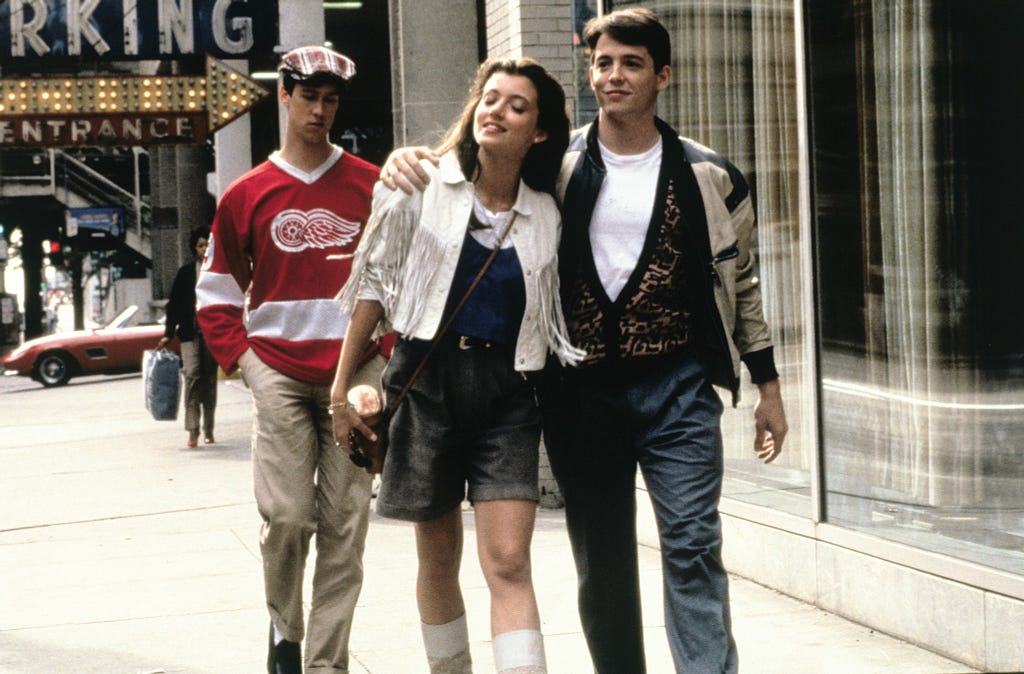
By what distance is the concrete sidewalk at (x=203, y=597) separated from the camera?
19.2 ft

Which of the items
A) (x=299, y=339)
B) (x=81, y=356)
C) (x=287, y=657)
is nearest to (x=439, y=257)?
(x=299, y=339)

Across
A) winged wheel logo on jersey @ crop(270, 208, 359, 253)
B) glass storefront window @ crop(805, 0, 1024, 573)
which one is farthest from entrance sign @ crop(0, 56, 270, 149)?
winged wheel logo on jersey @ crop(270, 208, 359, 253)

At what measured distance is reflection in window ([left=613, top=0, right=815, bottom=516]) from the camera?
6875 mm

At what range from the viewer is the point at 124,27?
16.2 meters

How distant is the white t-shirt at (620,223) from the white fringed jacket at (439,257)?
0.45 ft

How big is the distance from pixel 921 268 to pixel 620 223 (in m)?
2.11

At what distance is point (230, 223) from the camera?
5.09 m

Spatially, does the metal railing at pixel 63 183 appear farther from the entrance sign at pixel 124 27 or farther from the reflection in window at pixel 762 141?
the reflection in window at pixel 762 141

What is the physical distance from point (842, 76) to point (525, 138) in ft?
8.56

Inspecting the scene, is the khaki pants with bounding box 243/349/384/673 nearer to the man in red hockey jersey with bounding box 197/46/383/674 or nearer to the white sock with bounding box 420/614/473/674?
the man in red hockey jersey with bounding box 197/46/383/674

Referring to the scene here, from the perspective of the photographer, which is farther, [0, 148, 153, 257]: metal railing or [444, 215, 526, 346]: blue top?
[0, 148, 153, 257]: metal railing

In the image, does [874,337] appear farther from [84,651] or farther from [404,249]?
[84,651]

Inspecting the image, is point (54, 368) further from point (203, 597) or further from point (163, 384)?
point (203, 597)

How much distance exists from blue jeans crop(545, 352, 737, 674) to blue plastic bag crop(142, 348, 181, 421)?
34.0 feet
